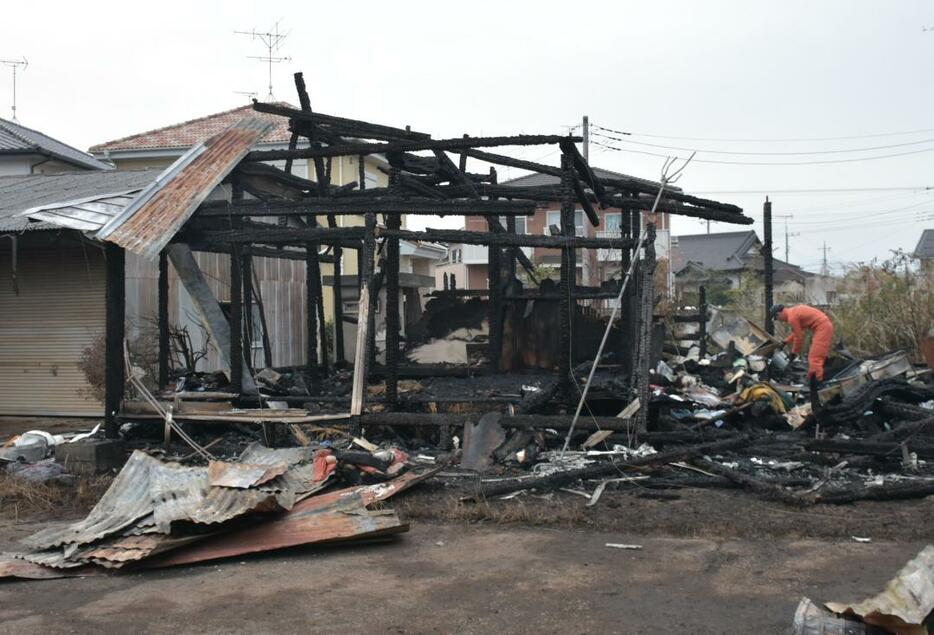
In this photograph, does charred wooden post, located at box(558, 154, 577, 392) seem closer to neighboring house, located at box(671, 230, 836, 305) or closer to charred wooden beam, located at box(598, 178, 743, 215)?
charred wooden beam, located at box(598, 178, 743, 215)

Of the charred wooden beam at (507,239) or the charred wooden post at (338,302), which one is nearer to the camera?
the charred wooden beam at (507,239)

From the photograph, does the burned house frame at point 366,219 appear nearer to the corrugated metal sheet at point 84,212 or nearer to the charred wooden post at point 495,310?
the charred wooden post at point 495,310

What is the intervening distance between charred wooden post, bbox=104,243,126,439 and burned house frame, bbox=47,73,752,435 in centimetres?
1

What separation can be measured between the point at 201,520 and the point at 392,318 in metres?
3.91

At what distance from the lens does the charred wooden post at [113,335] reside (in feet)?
32.0

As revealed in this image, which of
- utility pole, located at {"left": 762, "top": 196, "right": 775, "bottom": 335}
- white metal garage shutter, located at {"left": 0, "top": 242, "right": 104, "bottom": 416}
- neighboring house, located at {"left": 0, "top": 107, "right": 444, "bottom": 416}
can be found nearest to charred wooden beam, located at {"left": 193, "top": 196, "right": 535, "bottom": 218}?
neighboring house, located at {"left": 0, "top": 107, "right": 444, "bottom": 416}

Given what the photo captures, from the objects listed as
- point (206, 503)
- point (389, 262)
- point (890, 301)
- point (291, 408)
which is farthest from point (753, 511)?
point (890, 301)

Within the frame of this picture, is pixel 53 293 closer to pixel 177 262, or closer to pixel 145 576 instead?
pixel 177 262

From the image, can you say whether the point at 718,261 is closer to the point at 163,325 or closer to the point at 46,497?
the point at 163,325

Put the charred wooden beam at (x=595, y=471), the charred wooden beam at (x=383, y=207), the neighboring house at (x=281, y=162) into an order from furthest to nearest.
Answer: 1. the neighboring house at (x=281, y=162)
2. the charred wooden beam at (x=383, y=207)
3. the charred wooden beam at (x=595, y=471)

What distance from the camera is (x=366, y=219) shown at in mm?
9156

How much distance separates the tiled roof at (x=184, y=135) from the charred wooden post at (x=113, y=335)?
1504 centimetres

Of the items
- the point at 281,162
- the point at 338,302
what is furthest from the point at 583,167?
the point at 281,162

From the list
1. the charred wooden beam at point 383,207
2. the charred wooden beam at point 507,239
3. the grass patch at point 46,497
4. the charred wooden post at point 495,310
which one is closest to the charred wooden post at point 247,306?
the charred wooden beam at point 383,207
